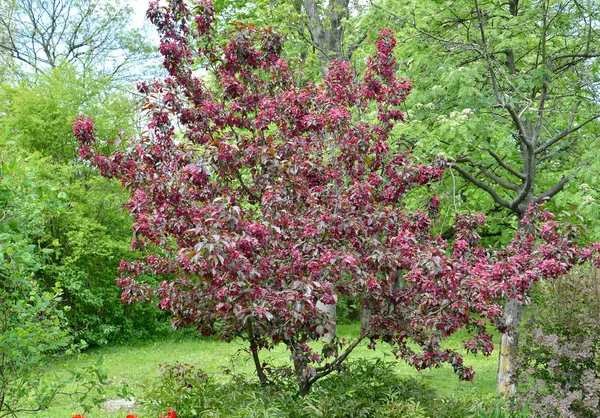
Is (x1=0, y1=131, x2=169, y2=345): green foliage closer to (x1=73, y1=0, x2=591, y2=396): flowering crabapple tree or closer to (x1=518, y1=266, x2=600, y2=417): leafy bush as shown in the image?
(x1=73, y1=0, x2=591, y2=396): flowering crabapple tree

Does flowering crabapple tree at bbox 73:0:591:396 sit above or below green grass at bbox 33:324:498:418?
above

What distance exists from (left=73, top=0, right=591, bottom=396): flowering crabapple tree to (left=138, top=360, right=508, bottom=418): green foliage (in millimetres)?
289

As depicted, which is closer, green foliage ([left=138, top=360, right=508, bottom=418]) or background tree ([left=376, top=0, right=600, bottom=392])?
green foliage ([left=138, top=360, right=508, bottom=418])

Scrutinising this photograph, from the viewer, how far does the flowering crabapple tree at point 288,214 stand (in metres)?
4.55

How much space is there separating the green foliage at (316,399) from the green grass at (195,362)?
4.20 feet

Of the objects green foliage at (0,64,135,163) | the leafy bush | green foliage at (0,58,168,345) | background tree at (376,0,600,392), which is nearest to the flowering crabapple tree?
the leafy bush

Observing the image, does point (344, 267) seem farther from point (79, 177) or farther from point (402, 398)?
point (79, 177)

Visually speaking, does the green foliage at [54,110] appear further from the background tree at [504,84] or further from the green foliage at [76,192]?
the background tree at [504,84]

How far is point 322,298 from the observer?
4.42 m

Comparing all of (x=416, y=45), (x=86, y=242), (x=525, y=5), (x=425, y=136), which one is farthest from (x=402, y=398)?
(x=86, y=242)

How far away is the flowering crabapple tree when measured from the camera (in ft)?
14.9

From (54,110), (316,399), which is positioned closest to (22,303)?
(316,399)

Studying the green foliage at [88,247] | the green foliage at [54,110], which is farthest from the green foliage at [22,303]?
the green foliage at [54,110]

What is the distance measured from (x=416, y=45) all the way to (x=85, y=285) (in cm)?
864
